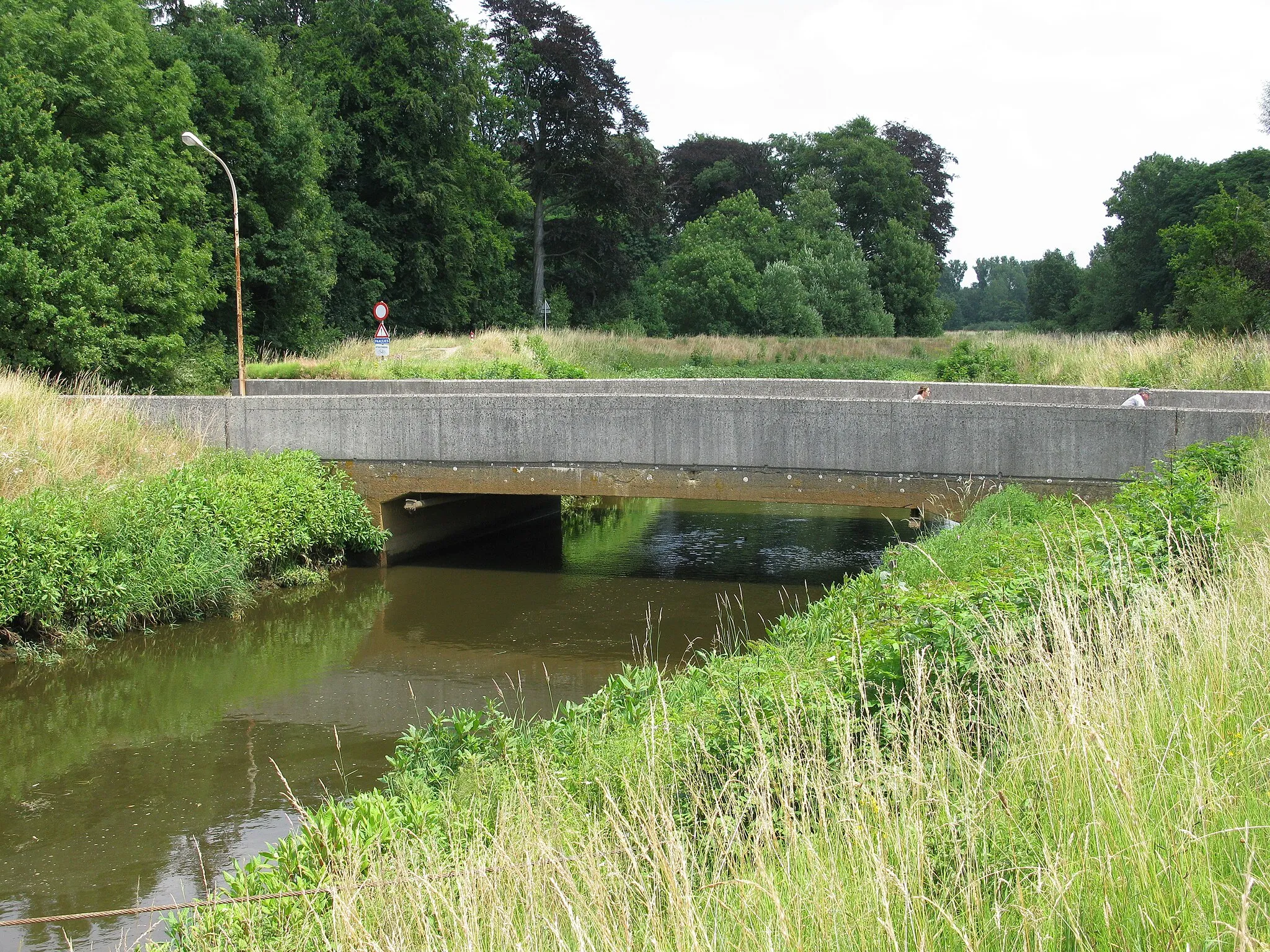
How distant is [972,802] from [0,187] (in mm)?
20091

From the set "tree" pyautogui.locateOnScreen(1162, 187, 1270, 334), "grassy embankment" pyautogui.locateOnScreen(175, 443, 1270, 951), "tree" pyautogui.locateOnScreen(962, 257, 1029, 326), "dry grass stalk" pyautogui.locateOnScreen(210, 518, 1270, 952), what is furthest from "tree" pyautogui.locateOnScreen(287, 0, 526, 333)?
"tree" pyautogui.locateOnScreen(962, 257, 1029, 326)

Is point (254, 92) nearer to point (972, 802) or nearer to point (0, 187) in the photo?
point (0, 187)

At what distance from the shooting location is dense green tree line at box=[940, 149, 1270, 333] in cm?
2542

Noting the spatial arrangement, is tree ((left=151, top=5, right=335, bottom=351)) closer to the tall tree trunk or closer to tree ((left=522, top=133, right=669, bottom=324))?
the tall tree trunk

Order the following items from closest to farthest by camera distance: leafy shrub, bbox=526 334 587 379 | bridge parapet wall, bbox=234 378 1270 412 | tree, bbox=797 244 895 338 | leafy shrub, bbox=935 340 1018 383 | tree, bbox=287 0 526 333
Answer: bridge parapet wall, bbox=234 378 1270 412 → leafy shrub, bbox=935 340 1018 383 → leafy shrub, bbox=526 334 587 379 → tree, bbox=287 0 526 333 → tree, bbox=797 244 895 338

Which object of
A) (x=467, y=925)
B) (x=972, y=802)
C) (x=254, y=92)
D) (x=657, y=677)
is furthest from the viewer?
(x=254, y=92)

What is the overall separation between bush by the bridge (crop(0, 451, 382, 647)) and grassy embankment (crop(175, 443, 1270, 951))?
5.86 metres

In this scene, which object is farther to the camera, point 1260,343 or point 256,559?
point 1260,343

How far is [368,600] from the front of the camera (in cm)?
1328

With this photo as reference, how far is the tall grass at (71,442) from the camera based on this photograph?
1257cm

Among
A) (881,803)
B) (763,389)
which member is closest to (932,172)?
(763,389)

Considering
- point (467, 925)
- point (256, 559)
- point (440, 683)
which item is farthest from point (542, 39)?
point (467, 925)

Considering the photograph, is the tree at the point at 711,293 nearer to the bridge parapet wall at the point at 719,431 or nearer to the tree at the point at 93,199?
the tree at the point at 93,199

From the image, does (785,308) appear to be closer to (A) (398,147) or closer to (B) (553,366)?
(A) (398,147)
